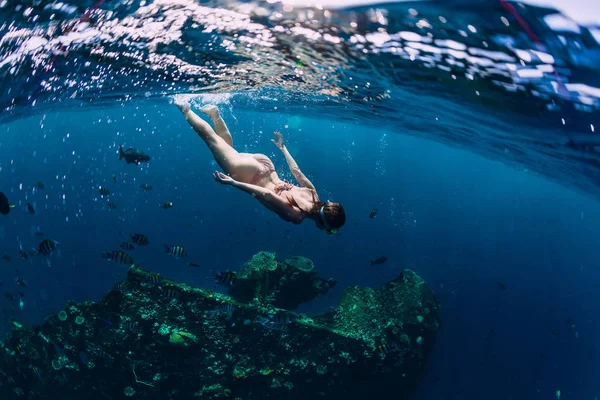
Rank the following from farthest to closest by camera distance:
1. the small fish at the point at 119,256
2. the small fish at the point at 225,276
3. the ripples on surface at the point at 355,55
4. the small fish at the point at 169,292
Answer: the small fish at the point at 169,292, the small fish at the point at 119,256, the small fish at the point at 225,276, the ripples on surface at the point at 355,55

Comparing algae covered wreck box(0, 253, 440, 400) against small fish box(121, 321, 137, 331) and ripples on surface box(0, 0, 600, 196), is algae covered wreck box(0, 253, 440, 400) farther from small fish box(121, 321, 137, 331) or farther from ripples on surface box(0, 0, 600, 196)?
ripples on surface box(0, 0, 600, 196)

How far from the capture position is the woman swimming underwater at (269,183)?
211 inches

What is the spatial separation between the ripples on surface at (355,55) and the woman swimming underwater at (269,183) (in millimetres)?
2988

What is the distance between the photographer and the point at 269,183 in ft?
22.0

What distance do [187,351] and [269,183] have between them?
6969mm

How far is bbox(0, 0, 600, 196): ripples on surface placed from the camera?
22.3 ft

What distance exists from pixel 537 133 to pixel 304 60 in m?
10.4

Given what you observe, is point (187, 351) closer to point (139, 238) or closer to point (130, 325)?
point (130, 325)

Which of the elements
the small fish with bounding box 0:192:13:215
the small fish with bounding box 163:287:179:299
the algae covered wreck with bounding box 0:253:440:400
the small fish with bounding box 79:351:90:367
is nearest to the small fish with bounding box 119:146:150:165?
the algae covered wreck with bounding box 0:253:440:400

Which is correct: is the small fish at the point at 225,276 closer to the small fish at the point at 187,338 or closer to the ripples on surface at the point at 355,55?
the small fish at the point at 187,338

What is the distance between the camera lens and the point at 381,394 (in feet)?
45.0

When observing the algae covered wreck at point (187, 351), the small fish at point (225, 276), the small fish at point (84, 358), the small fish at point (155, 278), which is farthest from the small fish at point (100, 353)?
the small fish at point (225, 276)

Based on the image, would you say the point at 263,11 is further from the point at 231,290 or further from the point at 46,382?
the point at 46,382

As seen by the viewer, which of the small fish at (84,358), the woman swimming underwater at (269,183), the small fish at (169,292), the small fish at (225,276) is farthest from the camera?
the small fish at (84,358)
